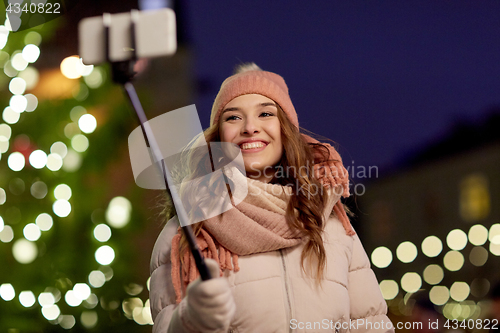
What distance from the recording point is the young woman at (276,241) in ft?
4.21

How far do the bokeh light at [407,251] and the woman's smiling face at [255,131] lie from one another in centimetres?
1156

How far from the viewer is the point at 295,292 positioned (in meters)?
1.30

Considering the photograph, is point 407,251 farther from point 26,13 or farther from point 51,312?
point 26,13

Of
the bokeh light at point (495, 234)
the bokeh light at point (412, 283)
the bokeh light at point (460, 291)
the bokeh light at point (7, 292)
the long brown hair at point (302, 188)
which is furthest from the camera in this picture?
the bokeh light at point (412, 283)

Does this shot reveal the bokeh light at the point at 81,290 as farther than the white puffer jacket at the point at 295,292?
Yes

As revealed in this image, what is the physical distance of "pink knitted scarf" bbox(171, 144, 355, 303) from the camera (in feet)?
4.33

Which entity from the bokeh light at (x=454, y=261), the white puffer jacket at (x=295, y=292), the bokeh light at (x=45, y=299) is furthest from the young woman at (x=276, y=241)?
the bokeh light at (x=454, y=261)

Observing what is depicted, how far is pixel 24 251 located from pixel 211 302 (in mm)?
2167

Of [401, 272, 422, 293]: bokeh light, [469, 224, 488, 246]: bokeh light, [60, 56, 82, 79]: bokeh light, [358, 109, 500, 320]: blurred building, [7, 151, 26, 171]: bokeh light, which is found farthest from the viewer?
[401, 272, 422, 293]: bokeh light

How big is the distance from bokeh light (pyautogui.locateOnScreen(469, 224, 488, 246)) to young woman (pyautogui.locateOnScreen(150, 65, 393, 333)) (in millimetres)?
8281

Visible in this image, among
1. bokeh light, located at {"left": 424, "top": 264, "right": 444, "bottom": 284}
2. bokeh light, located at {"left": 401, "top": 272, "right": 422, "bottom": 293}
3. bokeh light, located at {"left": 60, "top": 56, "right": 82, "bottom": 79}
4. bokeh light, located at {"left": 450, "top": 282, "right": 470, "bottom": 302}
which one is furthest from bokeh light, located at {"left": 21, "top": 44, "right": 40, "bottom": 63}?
bokeh light, located at {"left": 424, "top": 264, "right": 444, "bottom": 284}

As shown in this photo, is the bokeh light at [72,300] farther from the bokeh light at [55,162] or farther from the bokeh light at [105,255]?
the bokeh light at [55,162]

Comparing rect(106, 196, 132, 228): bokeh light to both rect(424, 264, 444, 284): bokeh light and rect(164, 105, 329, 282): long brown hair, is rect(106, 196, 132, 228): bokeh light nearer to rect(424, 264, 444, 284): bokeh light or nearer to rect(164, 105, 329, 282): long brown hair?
rect(164, 105, 329, 282): long brown hair

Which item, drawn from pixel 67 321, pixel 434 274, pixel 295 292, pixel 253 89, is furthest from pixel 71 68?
pixel 434 274
